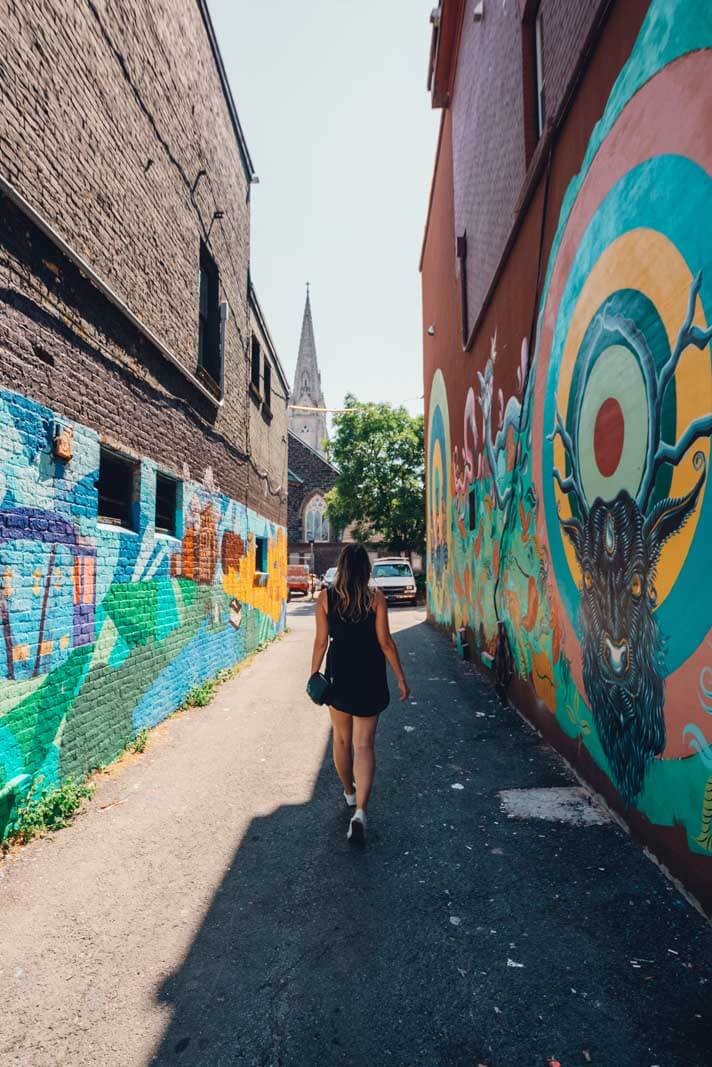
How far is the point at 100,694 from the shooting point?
496 centimetres

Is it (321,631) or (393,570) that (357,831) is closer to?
(321,631)

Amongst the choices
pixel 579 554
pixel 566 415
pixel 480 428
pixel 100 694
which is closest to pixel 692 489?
pixel 579 554

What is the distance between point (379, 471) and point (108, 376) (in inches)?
1108

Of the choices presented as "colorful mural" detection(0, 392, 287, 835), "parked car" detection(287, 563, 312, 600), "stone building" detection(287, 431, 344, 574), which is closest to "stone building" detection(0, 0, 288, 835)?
"colorful mural" detection(0, 392, 287, 835)

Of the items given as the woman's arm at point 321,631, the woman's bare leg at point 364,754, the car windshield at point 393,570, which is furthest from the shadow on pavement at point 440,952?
the car windshield at point 393,570

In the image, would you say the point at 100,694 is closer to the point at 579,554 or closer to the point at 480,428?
the point at 579,554

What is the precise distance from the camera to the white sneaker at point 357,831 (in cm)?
363

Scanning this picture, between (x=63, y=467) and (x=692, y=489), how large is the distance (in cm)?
410

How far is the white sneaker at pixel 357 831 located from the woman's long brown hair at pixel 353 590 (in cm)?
123

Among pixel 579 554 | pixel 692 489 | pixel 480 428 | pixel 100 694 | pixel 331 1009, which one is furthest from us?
pixel 480 428

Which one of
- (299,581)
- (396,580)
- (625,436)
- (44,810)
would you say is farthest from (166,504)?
(299,581)

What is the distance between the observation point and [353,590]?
12.5 ft

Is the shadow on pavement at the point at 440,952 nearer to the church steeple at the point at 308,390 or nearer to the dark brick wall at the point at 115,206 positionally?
the dark brick wall at the point at 115,206

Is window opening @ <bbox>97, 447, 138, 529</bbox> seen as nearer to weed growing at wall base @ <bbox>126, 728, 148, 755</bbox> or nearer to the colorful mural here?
the colorful mural
